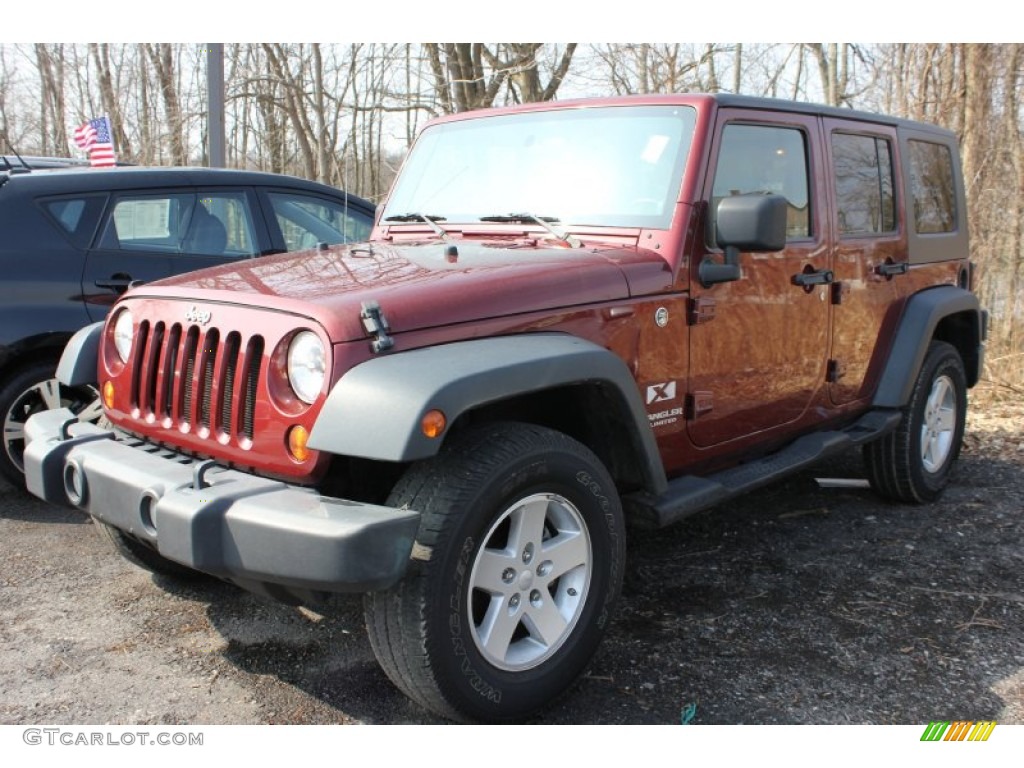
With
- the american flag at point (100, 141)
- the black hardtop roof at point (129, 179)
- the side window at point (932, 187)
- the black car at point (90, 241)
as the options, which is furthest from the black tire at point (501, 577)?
the american flag at point (100, 141)

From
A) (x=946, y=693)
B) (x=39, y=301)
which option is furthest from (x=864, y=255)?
(x=39, y=301)

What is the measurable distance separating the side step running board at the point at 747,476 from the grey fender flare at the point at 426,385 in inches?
25.6

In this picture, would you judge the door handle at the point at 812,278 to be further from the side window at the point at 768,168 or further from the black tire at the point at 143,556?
the black tire at the point at 143,556

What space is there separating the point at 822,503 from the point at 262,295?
352cm

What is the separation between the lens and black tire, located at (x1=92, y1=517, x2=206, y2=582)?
11.6ft

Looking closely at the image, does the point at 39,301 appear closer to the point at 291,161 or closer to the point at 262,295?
the point at 262,295

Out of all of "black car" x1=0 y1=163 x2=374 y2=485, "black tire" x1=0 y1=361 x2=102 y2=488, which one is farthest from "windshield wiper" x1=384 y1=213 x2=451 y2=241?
"black tire" x1=0 y1=361 x2=102 y2=488

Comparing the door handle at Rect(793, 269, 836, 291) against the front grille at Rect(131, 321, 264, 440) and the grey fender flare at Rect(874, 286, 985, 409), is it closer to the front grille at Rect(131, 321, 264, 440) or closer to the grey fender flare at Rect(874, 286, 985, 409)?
the grey fender flare at Rect(874, 286, 985, 409)

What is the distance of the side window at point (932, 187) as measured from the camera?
193 inches

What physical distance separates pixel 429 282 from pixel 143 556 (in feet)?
5.87

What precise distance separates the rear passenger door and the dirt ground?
1.33m

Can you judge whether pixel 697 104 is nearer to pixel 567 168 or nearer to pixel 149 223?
pixel 567 168

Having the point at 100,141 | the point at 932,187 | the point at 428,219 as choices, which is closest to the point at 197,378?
the point at 428,219

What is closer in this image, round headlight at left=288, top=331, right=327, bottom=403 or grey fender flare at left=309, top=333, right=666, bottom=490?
grey fender flare at left=309, top=333, right=666, bottom=490
